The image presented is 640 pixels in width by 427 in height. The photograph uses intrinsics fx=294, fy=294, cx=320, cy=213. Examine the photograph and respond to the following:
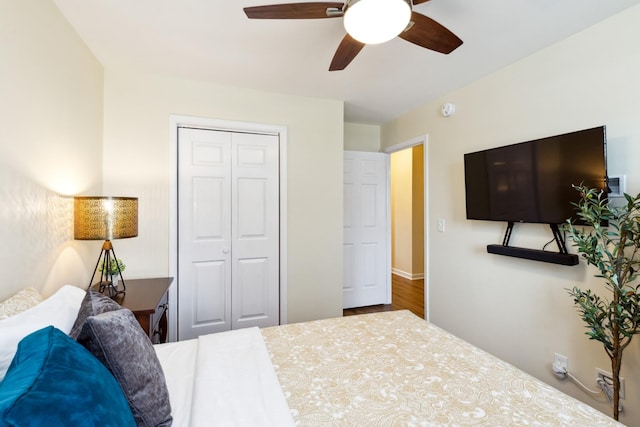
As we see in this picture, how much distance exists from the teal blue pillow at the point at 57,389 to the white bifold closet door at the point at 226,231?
2.10 m

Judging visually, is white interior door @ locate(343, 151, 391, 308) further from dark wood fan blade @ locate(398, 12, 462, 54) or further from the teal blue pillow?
the teal blue pillow

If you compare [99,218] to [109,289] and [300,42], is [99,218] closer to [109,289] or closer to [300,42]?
[109,289]

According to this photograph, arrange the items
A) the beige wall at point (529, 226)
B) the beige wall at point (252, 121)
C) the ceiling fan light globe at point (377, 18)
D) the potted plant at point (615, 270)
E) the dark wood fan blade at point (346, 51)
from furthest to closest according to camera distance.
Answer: the beige wall at point (252, 121) < the beige wall at point (529, 226) < the dark wood fan blade at point (346, 51) < the potted plant at point (615, 270) < the ceiling fan light globe at point (377, 18)

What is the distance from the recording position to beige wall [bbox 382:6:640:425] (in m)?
1.73

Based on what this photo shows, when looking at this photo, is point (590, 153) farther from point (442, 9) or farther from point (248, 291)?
point (248, 291)

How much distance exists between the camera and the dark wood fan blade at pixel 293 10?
1333 mm

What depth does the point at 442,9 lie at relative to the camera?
1.67m

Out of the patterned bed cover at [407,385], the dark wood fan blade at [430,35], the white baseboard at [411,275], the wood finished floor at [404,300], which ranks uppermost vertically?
the dark wood fan blade at [430,35]

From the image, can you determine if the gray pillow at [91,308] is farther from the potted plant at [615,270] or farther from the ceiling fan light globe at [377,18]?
the potted plant at [615,270]

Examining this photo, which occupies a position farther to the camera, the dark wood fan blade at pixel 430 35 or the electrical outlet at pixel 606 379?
the electrical outlet at pixel 606 379

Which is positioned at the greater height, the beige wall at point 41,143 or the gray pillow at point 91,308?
the beige wall at point 41,143

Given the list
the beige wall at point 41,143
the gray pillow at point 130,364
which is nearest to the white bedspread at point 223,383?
the gray pillow at point 130,364

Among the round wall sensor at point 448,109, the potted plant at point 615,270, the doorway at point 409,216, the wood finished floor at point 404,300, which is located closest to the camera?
the potted plant at point 615,270

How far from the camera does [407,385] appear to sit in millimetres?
1098
